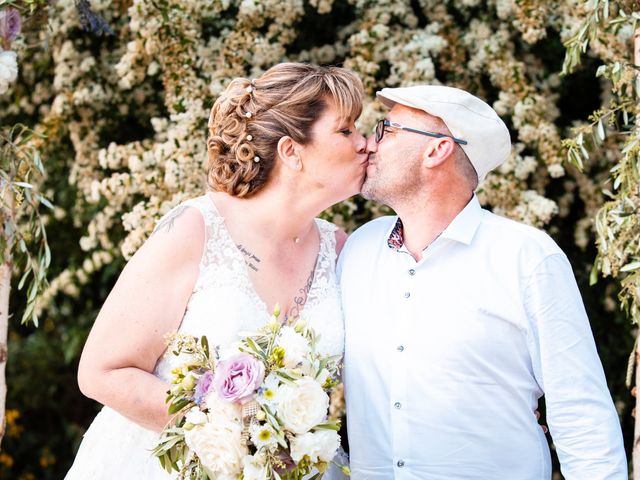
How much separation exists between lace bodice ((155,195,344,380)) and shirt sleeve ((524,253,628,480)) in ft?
2.25

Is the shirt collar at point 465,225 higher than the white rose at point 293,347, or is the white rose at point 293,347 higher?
the shirt collar at point 465,225

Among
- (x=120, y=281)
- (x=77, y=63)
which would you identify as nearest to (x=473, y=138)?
(x=120, y=281)

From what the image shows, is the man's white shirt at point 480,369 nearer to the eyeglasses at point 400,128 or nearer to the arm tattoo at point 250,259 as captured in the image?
the eyeglasses at point 400,128

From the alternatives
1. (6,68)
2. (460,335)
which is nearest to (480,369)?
(460,335)

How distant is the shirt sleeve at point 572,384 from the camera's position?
2.39m

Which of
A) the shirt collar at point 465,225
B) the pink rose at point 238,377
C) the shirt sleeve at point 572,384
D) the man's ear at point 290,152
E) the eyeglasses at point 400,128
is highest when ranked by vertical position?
the eyeglasses at point 400,128

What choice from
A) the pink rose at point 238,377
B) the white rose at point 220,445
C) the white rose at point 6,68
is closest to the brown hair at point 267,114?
the white rose at point 6,68

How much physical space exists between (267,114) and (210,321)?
724 mm

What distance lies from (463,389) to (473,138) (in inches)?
30.8

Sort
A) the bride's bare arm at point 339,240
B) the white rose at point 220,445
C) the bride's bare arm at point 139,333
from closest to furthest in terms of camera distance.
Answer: the white rose at point 220,445 → the bride's bare arm at point 139,333 → the bride's bare arm at point 339,240

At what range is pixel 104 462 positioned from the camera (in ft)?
9.29

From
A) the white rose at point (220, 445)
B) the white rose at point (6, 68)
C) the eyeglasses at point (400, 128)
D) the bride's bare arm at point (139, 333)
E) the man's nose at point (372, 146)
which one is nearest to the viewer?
the white rose at point (220, 445)

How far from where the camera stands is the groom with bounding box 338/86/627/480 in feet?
7.98

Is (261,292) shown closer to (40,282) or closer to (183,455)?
(183,455)
